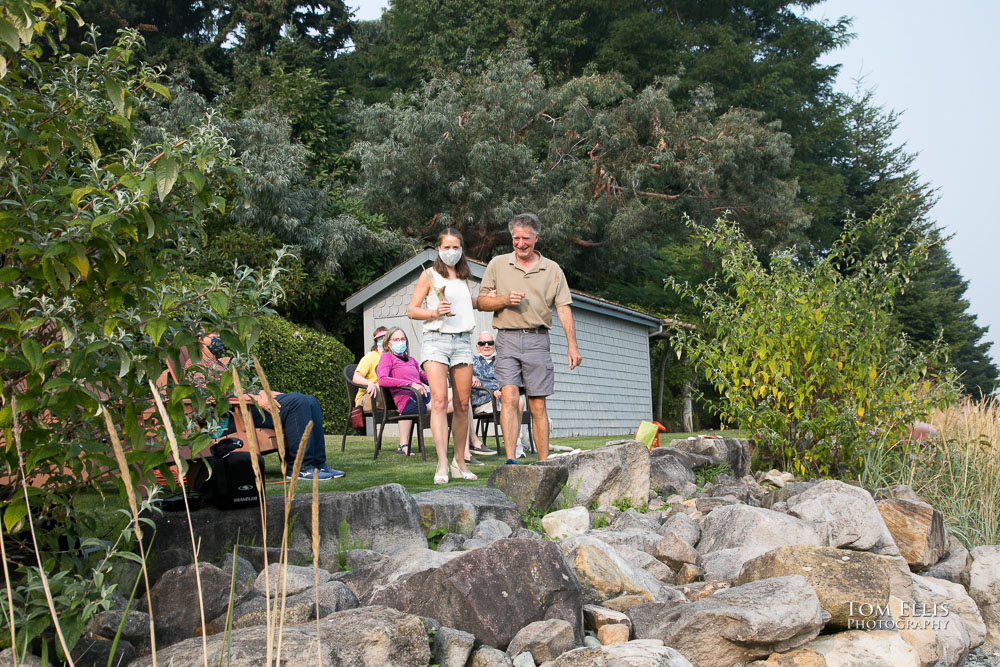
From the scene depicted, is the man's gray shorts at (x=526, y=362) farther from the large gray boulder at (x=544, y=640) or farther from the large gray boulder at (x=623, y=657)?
the large gray boulder at (x=623, y=657)

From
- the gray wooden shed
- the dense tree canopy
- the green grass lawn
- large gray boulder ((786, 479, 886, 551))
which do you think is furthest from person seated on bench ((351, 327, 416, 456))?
the dense tree canopy

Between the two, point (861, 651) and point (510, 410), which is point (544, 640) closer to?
point (861, 651)

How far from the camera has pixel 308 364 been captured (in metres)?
14.0

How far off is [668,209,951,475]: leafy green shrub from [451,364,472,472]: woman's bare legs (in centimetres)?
207

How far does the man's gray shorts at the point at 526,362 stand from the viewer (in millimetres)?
6055

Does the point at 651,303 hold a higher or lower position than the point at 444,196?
lower

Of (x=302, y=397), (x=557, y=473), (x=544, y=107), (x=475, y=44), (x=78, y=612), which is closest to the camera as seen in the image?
(x=78, y=612)

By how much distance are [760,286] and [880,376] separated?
123cm

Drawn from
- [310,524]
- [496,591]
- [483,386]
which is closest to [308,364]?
[483,386]

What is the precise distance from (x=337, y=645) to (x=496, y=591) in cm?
92

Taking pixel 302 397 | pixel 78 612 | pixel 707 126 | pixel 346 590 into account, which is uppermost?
pixel 707 126

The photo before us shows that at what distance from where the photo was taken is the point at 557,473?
17.5 ft

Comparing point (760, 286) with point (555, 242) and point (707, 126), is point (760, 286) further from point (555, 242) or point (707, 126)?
point (707, 126)

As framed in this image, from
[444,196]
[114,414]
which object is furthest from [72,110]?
[444,196]
